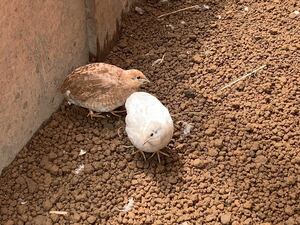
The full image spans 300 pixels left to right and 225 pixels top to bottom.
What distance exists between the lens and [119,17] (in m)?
3.42

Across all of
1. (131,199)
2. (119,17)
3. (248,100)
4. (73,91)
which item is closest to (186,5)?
(119,17)

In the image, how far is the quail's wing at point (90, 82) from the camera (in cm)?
296

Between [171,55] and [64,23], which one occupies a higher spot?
[64,23]

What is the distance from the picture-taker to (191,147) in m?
2.94

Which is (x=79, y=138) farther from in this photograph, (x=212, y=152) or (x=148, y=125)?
(x=212, y=152)

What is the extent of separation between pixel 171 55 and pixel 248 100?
1.59 feet

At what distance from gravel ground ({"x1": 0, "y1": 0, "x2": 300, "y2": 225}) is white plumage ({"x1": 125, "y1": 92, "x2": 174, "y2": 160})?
128 millimetres

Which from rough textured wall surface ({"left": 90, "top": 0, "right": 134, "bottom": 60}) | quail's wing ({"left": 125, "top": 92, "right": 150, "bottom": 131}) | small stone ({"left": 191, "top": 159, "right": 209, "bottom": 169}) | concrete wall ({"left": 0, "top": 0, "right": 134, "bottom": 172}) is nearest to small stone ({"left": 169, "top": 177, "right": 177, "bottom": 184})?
small stone ({"left": 191, "top": 159, "right": 209, "bottom": 169})

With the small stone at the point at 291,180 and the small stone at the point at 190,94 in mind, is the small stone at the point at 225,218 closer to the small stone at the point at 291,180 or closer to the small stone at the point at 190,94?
the small stone at the point at 291,180

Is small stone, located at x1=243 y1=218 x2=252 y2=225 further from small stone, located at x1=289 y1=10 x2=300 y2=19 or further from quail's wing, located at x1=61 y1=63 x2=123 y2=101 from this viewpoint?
small stone, located at x1=289 y1=10 x2=300 y2=19

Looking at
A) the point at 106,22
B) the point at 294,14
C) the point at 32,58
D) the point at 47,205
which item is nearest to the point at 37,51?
the point at 32,58

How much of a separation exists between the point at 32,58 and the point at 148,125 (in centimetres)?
57

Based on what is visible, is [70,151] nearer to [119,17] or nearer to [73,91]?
[73,91]

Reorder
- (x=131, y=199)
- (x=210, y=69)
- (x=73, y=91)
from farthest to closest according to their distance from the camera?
(x=210, y=69)
(x=73, y=91)
(x=131, y=199)
